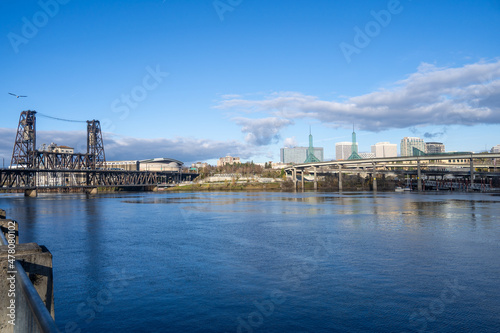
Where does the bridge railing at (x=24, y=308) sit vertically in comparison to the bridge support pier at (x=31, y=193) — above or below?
above

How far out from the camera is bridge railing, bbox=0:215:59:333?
4047 mm

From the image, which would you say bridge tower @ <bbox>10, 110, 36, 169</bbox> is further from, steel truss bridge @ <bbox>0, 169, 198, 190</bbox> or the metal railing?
the metal railing

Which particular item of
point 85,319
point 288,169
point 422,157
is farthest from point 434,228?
point 288,169

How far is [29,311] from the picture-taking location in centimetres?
452

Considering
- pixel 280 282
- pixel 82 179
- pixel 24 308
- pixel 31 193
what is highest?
pixel 82 179

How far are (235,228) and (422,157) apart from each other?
373 feet

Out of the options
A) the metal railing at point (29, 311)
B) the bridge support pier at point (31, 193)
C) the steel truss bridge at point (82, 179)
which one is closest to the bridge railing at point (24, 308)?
the metal railing at point (29, 311)

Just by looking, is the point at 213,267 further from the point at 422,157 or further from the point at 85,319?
the point at 422,157

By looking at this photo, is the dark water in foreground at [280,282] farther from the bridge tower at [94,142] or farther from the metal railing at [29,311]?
the bridge tower at [94,142]

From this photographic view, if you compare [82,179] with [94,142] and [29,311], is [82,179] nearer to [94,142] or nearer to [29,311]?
[94,142]

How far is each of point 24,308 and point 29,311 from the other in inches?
13.6

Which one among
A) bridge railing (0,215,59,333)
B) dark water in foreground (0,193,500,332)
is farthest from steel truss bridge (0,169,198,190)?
bridge railing (0,215,59,333)

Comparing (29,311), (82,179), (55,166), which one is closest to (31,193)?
(55,166)

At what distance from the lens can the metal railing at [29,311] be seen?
3994 millimetres
